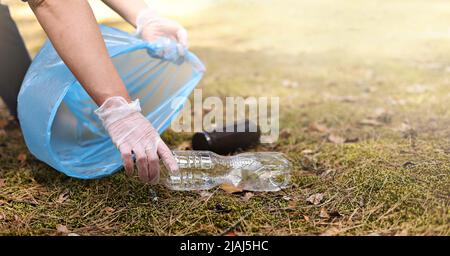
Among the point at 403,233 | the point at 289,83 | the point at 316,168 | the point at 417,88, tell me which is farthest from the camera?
the point at 289,83

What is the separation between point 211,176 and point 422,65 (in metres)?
2.55

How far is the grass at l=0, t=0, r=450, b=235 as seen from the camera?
1.80 metres

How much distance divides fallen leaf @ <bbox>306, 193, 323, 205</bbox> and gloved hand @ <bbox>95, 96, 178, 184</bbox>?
50cm

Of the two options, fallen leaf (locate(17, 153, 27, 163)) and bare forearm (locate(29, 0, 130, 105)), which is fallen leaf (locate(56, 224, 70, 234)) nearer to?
bare forearm (locate(29, 0, 130, 105))

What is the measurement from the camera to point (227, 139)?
8.09 feet

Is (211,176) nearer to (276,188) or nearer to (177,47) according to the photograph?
(276,188)

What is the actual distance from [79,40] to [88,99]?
0.69m

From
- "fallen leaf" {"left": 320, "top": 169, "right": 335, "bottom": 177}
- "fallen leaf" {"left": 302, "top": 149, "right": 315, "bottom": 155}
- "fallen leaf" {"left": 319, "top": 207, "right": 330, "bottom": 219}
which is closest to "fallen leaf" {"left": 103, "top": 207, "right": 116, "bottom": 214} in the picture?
"fallen leaf" {"left": 319, "top": 207, "right": 330, "bottom": 219}

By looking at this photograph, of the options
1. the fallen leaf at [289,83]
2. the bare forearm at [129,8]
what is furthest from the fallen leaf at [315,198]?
the fallen leaf at [289,83]

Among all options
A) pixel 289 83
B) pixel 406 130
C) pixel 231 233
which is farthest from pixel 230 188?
pixel 289 83

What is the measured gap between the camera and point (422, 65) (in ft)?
13.5

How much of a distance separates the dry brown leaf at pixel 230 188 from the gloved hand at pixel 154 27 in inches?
29.3

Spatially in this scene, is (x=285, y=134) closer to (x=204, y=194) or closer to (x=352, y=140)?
(x=352, y=140)
